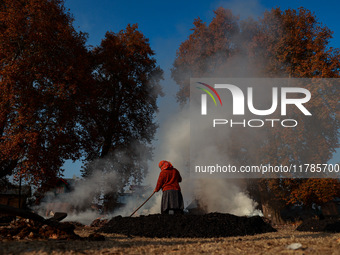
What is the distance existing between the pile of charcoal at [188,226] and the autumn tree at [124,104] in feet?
25.4

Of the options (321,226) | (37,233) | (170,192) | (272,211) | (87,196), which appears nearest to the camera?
(37,233)

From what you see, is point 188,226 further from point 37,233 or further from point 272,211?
point 272,211

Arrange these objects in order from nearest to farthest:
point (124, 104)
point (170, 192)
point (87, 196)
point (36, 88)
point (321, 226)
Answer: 1. point (321, 226)
2. point (170, 192)
3. point (36, 88)
4. point (87, 196)
5. point (124, 104)

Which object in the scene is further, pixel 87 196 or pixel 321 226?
pixel 87 196

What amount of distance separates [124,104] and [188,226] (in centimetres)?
1150

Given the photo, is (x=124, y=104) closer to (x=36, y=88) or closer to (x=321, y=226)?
(x=36, y=88)

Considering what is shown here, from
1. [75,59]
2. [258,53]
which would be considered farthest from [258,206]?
[75,59]

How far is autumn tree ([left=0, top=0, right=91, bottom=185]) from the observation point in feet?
43.3

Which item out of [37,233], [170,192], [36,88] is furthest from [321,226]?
[36,88]

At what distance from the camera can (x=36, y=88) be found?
46.6 ft

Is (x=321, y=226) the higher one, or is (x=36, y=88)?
(x=36, y=88)

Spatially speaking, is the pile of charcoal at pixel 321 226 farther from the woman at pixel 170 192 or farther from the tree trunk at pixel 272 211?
the tree trunk at pixel 272 211

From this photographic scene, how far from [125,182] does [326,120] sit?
11430 millimetres

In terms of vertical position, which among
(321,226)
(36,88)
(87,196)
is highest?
(36,88)
